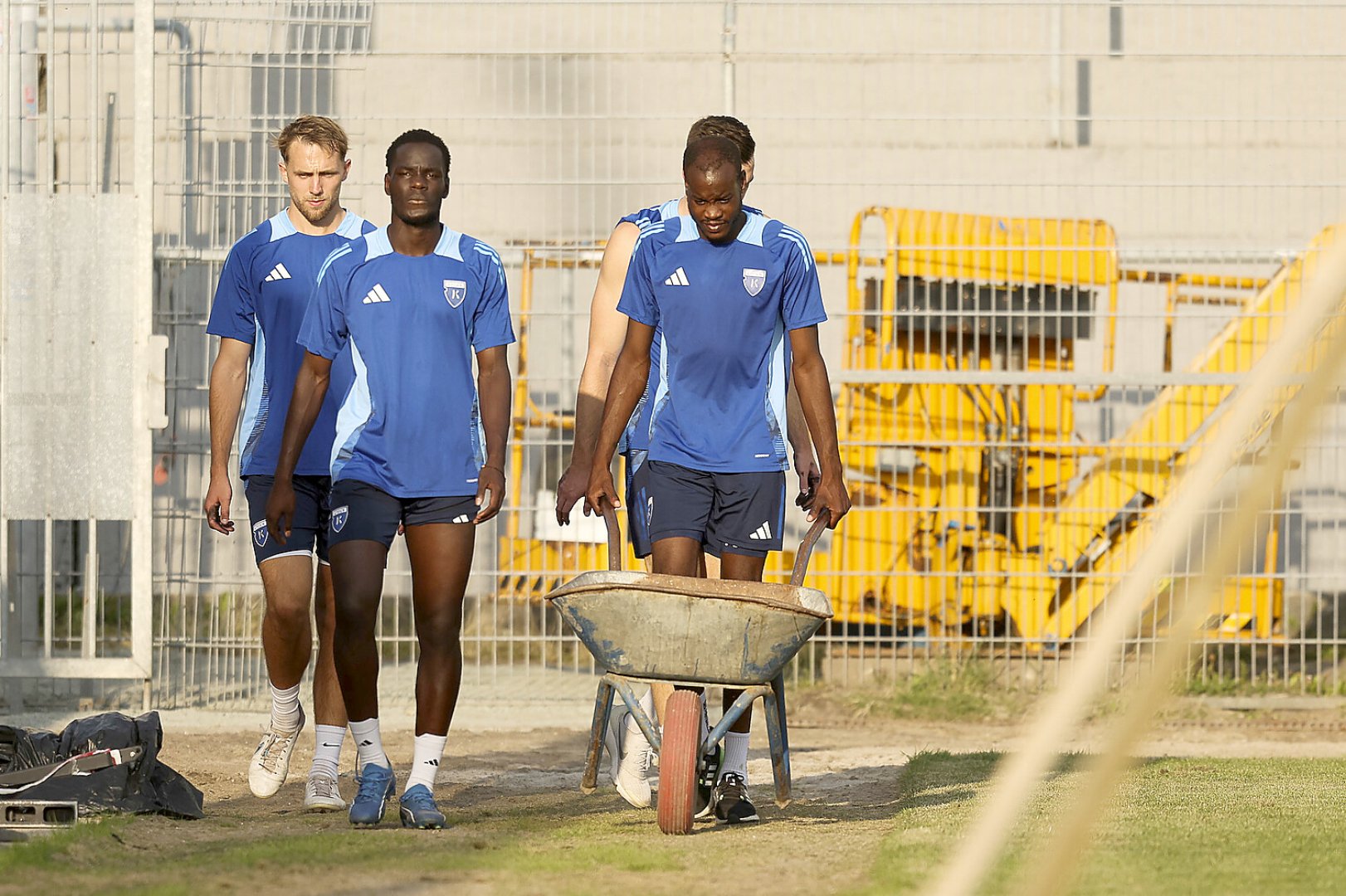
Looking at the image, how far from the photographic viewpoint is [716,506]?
5504mm

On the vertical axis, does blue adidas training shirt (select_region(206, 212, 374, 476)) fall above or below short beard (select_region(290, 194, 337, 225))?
below

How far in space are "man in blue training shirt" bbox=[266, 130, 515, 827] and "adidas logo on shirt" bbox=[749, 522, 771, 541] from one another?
0.82 metres

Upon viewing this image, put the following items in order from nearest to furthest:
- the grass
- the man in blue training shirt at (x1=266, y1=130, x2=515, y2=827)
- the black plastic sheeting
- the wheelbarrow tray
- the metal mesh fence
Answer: the grass < the wheelbarrow tray < the black plastic sheeting < the man in blue training shirt at (x1=266, y1=130, x2=515, y2=827) < the metal mesh fence

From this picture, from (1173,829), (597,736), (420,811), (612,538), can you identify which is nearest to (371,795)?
(420,811)

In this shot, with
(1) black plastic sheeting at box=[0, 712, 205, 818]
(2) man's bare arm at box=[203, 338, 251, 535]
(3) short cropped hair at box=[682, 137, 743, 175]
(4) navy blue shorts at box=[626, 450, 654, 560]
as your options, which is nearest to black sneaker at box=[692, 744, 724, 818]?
(4) navy blue shorts at box=[626, 450, 654, 560]

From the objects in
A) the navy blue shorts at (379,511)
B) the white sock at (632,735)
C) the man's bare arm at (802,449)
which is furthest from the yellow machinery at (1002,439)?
the navy blue shorts at (379,511)

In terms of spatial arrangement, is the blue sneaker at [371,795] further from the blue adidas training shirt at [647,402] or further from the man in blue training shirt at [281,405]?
the blue adidas training shirt at [647,402]

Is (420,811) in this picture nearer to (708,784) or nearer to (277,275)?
(708,784)

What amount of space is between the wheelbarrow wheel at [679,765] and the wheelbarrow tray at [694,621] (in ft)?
0.34

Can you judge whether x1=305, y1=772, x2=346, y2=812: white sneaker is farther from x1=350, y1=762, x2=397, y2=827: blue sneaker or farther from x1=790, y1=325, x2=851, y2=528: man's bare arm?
x1=790, y1=325, x2=851, y2=528: man's bare arm

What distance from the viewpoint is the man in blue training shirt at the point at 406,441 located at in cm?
531

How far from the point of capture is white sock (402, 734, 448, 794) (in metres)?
5.29

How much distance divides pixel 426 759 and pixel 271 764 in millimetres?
862

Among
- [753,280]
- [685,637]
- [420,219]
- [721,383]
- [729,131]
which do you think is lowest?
[685,637]
